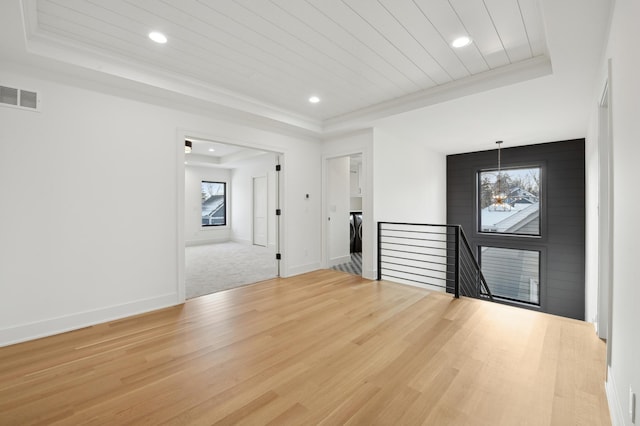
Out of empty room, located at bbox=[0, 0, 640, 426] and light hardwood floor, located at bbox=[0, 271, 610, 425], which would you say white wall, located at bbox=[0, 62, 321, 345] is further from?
light hardwood floor, located at bbox=[0, 271, 610, 425]

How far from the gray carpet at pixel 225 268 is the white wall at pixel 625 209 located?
392 cm

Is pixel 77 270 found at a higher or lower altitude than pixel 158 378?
higher

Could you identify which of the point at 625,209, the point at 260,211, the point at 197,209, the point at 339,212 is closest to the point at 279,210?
the point at 339,212

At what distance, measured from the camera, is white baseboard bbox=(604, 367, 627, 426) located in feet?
4.48

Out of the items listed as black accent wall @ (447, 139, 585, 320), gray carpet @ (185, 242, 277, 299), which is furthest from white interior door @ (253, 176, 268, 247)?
black accent wall @ (447, 139, 585, 320)

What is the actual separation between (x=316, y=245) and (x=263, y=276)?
1.09 meters

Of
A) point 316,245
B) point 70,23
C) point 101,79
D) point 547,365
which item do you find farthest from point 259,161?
point 547,365

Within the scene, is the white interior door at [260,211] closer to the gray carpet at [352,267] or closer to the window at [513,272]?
the gray carpet at [352,267]

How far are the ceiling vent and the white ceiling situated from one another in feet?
1.17

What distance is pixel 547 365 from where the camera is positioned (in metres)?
2.05

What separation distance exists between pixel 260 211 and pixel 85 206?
5.50 m

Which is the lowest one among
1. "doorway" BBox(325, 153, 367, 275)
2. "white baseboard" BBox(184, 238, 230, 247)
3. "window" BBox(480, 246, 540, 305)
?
"window" BBox(480, 246, 540, 305)

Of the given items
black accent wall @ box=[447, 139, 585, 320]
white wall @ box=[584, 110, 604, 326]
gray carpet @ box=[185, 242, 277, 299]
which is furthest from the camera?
black accent wall @ box=[447, 139, 585, 320]

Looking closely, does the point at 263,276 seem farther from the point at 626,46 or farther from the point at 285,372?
the point at 626,46
